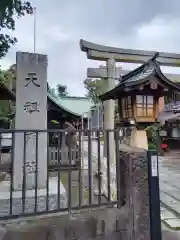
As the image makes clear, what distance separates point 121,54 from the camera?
6461 mm

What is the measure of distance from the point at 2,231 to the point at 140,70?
13.2 feet

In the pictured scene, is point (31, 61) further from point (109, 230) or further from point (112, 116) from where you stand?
point (109, 230)

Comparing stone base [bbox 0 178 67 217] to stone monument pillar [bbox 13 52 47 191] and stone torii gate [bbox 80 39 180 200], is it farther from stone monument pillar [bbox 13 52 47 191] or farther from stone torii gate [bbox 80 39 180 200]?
stone torii gate [bbox 80 39 180 200]

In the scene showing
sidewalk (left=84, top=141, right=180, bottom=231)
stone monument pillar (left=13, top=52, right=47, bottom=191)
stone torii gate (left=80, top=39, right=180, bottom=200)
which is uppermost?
stone torii gate (left=80, top=39, right=180, bottom=200)

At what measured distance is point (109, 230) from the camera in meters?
3.43

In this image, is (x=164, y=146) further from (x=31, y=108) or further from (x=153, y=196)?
(x=153, y=196)

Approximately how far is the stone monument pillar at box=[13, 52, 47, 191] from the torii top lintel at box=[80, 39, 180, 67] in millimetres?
1937

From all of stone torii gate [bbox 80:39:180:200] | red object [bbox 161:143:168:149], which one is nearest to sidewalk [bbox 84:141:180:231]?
stone torii gate [bbox 80:39:180:200]

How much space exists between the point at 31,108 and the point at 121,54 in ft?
10.5

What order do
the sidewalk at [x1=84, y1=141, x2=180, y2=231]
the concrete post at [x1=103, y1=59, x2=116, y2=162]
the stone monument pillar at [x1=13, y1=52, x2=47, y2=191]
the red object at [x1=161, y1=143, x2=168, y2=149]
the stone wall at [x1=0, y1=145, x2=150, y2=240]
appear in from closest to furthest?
the stone wall at [x1=0, y1=145, x2=150, y2=240] → the stone monument pillar at [x1=13, y1=52, x2=47, y2=191] → the sidewalk at [x1=84, y1=141, x2=180, y2=231] → the concrete post at [x1=103, y1=59, x2=116, y2=162] → the red object at [x1=161, y1=143, x2=168, y2=149]

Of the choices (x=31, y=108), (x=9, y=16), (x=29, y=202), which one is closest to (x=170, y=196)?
(x=29, y=202)

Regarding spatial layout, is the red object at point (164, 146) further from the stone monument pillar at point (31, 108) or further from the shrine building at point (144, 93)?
the stone monument pillar at point (31, 108)

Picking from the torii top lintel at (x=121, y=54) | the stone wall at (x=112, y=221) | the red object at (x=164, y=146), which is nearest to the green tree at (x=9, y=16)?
the torii top lintel at (x=121, y=54)

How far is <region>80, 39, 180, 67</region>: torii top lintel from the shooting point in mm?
6117
